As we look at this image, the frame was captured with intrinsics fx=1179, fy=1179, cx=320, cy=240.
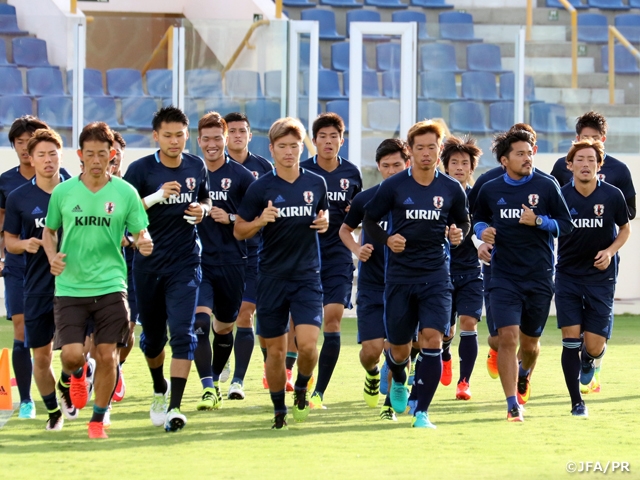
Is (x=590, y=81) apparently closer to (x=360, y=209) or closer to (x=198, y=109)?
(x=198, y=109)

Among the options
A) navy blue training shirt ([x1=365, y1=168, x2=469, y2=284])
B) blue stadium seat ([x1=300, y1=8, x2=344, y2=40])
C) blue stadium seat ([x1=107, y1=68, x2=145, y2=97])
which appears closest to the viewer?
navy blue training shirt ([x1=365, y1=168, x2=469, y2=284])

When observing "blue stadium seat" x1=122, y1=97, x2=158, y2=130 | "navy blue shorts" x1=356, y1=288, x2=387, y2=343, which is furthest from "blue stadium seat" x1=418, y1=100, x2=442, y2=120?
"navy blue shorts" x1=356, y1=288, x2=387, y2=343

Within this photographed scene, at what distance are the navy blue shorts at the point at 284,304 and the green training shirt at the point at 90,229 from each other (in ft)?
3.15

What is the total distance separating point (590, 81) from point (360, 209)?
8810mm

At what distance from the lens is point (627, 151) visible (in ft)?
52.4

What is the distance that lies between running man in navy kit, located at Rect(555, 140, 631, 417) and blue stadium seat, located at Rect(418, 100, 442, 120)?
6899mm

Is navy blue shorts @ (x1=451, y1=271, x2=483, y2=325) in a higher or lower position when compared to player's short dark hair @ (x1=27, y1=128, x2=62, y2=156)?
lower

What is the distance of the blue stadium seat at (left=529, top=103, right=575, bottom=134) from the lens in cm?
1574

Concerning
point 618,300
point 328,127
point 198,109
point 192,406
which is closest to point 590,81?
point 618,300

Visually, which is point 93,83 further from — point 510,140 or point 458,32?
point 510,140

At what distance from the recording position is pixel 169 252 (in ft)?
25.1

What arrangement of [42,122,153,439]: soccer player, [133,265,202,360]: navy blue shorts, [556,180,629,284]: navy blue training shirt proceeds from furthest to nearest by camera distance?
[556,180,629,284]: navy blue training shirt → [133,265,202,360]: navy blue shorts → [42,122,153,439]: soccer player

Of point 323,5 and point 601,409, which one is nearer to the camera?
point 601,409

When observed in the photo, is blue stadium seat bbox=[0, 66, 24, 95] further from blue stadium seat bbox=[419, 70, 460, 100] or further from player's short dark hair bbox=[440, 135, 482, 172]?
player's short dark hair bbox=[440, 135, 482, 172]
